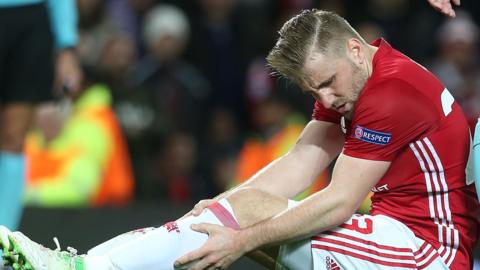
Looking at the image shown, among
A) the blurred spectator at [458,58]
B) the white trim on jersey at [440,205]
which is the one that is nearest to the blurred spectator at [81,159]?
the blurred spectator at [458,58]

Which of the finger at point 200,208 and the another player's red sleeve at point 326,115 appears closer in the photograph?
the finger at point 200,208

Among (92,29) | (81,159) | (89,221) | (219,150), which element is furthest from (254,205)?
(92,29)

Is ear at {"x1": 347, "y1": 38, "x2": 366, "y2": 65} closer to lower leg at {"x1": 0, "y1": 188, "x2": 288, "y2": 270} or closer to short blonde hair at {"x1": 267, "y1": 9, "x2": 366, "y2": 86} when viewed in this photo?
short blonde hair at {"x1": 267, "y1": 9, "x2": 366, "y2": 86}

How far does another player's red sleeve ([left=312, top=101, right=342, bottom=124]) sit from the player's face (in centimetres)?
34

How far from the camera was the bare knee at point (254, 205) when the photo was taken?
338cm

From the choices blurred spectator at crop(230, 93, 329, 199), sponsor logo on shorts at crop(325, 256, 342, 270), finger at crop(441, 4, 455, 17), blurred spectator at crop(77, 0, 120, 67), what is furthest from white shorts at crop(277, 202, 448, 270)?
blurred spectator at crop(77, 0, 120, 67)

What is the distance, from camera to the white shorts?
3326 millimetres

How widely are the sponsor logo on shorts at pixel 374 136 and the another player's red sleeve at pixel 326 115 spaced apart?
405 millimetres

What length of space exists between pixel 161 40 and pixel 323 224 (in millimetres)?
4625

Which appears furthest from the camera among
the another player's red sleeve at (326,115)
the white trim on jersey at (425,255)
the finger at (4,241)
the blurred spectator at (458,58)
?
the blurred spectator at (458,58)

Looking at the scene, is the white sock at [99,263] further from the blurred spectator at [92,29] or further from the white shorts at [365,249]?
the blurred spectator at [92,29]

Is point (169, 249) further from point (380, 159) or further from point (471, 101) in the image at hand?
point (471, 101)

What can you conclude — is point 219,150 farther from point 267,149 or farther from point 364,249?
point 364,249

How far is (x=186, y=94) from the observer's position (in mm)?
7684
